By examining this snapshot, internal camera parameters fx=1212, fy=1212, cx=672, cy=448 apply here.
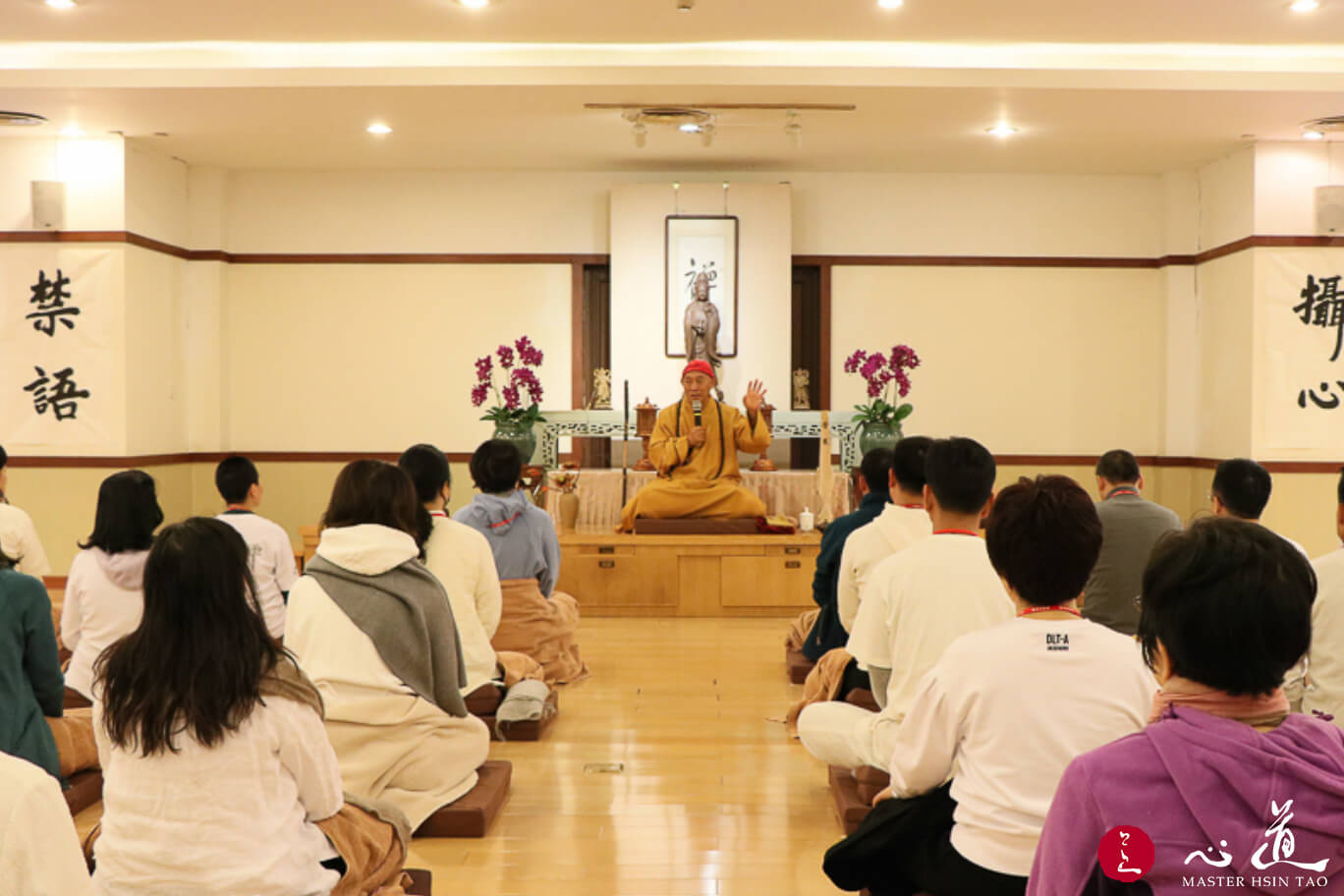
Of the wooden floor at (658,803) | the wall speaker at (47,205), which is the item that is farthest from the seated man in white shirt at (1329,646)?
the wall speaker at (47,205)

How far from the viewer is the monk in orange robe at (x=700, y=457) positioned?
306 inches

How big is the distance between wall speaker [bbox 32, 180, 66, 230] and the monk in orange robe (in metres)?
4.34

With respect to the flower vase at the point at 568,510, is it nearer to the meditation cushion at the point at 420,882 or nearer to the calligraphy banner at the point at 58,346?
the calligraphy banner at the point at 58,346

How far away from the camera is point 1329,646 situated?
2.92m

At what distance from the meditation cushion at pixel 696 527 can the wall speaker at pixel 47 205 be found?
177 inches

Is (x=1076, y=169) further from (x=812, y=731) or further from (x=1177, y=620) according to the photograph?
(x=1177, y=620)

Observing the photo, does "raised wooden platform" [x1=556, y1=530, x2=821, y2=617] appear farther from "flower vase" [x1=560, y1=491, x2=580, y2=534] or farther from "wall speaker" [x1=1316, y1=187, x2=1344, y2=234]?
"wall speaker" [x1=1316, y1=187, x2=1344, y2=234]

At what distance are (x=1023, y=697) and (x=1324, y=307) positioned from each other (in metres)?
7.65

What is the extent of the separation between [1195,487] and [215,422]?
771 cm

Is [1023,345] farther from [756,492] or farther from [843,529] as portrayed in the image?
[843,529]

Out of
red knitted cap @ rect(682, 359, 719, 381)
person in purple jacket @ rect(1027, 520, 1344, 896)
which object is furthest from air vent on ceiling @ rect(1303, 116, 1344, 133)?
person in purple jacket @ rect(1027, 520, 1344, 896)

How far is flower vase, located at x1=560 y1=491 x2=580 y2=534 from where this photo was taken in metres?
8.05

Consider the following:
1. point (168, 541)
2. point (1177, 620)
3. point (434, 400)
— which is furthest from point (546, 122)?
point (1177, 620)

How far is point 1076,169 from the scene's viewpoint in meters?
9.55
